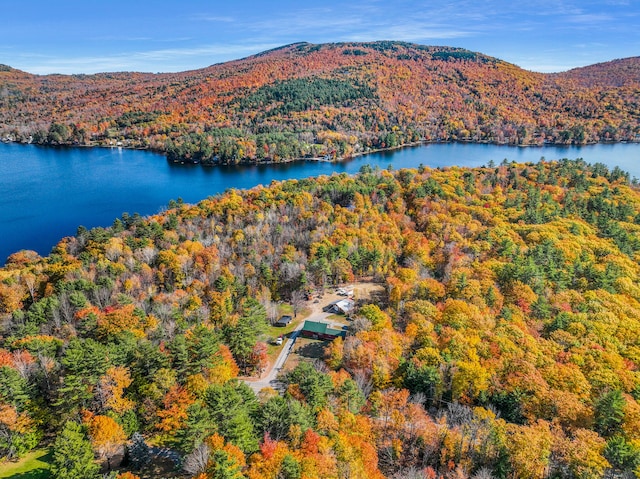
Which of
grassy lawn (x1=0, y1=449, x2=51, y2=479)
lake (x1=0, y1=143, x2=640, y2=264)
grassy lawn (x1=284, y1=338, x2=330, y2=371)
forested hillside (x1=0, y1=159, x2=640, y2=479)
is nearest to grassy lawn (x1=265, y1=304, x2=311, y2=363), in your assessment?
grassy lawn (x1=284, y1=338, x2=330, y2=371)

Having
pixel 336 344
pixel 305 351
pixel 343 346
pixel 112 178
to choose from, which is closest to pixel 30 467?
pixel 305 351

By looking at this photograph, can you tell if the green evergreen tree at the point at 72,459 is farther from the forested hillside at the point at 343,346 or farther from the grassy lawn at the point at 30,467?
the grassy lawn at the point at 30,467

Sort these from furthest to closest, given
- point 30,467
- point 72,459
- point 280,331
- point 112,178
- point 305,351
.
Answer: point 112,178
point 280,331
point 305,351
point 30,467
point 72,459

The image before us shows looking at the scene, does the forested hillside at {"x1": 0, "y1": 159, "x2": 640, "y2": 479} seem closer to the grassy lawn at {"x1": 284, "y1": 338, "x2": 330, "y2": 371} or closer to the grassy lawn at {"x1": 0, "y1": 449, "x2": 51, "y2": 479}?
the grassy lawn at {"x1": 0, "y1": 449, "x2": 51, "y2": 479}

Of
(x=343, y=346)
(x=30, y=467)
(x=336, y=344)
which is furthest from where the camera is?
(x=343, y=346)

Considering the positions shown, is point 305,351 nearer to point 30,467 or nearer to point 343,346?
point 343,346

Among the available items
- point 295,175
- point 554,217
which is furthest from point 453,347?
point 295,175

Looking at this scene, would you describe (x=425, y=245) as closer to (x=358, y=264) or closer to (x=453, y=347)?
(x=358, y=264)
